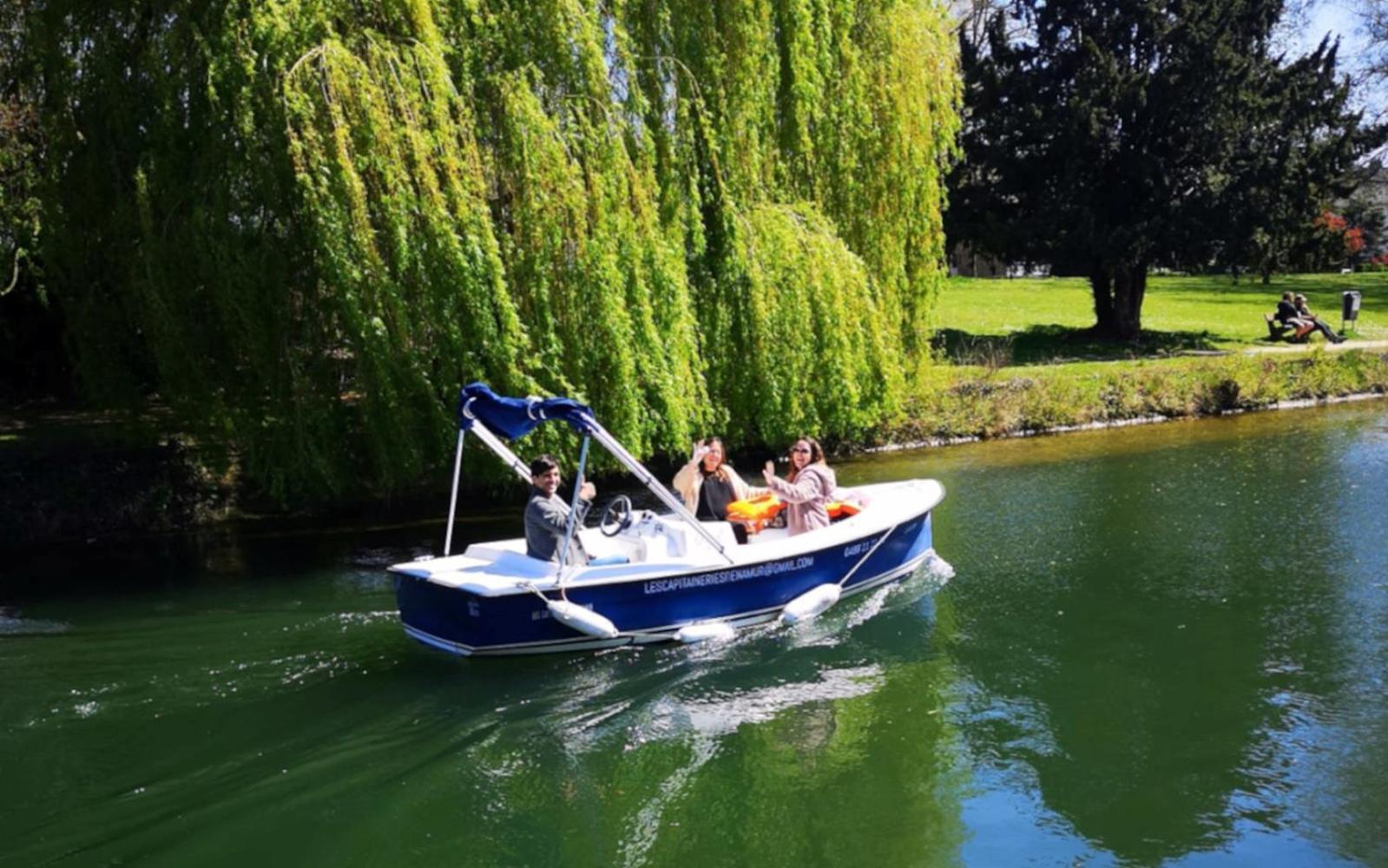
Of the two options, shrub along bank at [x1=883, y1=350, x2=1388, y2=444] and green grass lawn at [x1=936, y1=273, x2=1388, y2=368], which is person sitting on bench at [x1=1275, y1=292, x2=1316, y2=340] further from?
shrub along bank at [x1=883, y1=350, x2=1388, y2=444]

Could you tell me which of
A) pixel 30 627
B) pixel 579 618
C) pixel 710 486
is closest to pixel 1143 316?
pixel 710 486

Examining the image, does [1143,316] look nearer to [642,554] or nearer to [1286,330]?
[1286,330]

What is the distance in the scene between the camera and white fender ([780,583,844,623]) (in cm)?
1230

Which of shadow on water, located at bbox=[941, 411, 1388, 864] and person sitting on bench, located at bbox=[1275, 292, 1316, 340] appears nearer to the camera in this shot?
shadow on water, located at bbox=[941, 411, 1388, 864]

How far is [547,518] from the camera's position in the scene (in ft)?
37.7

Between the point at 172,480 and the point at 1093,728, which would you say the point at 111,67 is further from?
the point at 1093,728

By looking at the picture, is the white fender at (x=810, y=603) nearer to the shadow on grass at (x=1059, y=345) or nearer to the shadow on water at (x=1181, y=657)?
the shadow on water at (x=1181, y=657)

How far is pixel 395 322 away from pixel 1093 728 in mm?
8715

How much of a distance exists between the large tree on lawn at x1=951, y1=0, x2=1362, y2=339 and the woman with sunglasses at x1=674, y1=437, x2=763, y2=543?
62.1 ft

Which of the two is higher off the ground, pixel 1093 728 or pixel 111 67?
pixel 111 67

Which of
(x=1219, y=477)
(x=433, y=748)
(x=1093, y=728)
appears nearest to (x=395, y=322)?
(x=433, y=748)

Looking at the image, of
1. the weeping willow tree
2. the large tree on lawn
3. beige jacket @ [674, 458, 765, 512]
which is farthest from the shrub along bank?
beige jacket @ [674, 458, 765, 512]

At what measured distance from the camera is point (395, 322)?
14.6 m

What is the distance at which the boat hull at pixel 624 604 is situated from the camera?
36.3 ft
